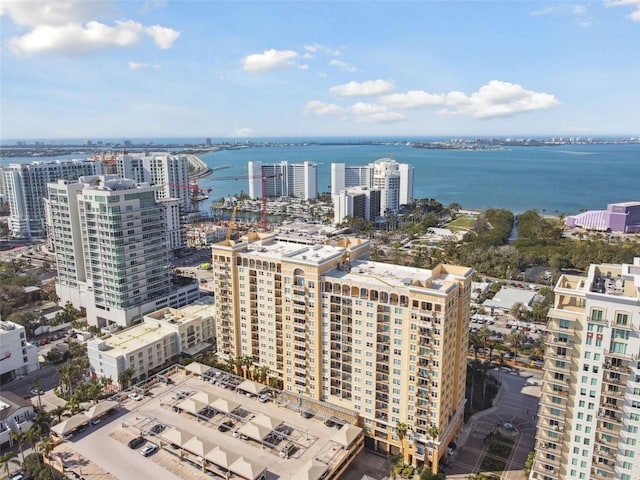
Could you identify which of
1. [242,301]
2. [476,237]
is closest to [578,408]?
[242,301]

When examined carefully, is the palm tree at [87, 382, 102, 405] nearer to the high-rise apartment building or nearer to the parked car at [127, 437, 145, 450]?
the parked car at [127, 437, 145, 450]

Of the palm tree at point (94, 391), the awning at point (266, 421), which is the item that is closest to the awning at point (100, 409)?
the palm tree at point (94, 391)

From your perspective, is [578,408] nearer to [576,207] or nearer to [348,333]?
[348,333]

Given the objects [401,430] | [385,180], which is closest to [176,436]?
[401,430]

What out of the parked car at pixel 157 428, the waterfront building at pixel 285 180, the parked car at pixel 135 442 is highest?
the waterfront building at pixel 285 180

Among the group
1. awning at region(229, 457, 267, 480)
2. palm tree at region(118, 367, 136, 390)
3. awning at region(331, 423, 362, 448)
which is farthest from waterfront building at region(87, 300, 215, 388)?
awning at region(331, 423, 362, 448)

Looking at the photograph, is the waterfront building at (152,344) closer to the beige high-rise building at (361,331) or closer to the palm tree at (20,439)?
the beige high-rise building at (361,331)

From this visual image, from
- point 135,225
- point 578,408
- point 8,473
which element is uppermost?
point 135,225

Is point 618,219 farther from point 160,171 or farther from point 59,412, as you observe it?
point 59,412
